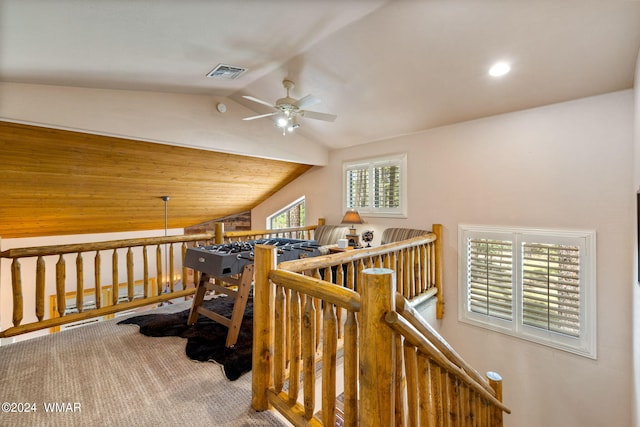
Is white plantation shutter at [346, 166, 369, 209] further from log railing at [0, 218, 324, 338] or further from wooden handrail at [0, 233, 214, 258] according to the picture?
wooden handrail at [0, 233, 214, 258]

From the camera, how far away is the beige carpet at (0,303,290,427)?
1.72 m

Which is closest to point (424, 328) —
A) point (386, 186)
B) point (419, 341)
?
point (419, 341)

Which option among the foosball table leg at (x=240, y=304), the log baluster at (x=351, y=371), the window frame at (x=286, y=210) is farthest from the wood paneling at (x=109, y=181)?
the log baluster at (x=351, y=371)

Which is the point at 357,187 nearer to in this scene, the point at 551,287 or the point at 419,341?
the point at 551,287

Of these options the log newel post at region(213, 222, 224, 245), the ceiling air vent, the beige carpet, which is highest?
the ceiling air vent

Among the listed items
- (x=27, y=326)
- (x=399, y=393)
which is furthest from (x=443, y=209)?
(x=27, y=326)

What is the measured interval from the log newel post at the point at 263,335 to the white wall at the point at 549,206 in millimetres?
3134

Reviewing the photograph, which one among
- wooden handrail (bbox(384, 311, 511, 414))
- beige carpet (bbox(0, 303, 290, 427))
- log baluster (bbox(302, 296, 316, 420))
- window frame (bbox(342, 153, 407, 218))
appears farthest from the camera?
window frame (bbox(342, 153, 407, 218))

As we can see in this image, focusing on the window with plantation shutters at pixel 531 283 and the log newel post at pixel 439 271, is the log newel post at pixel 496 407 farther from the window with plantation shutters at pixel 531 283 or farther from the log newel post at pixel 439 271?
the log newel post at pixel 439 271

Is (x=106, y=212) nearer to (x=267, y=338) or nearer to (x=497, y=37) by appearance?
(x=267, y=338)

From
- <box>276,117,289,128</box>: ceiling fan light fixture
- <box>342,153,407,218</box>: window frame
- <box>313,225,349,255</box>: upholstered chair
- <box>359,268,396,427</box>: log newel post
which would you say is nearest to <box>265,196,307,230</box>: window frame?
<box>313,225,349,255</box>: upholstered chair

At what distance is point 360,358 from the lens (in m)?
1.20

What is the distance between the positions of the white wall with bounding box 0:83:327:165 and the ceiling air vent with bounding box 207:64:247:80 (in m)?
0.78

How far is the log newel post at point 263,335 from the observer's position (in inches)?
70.5
